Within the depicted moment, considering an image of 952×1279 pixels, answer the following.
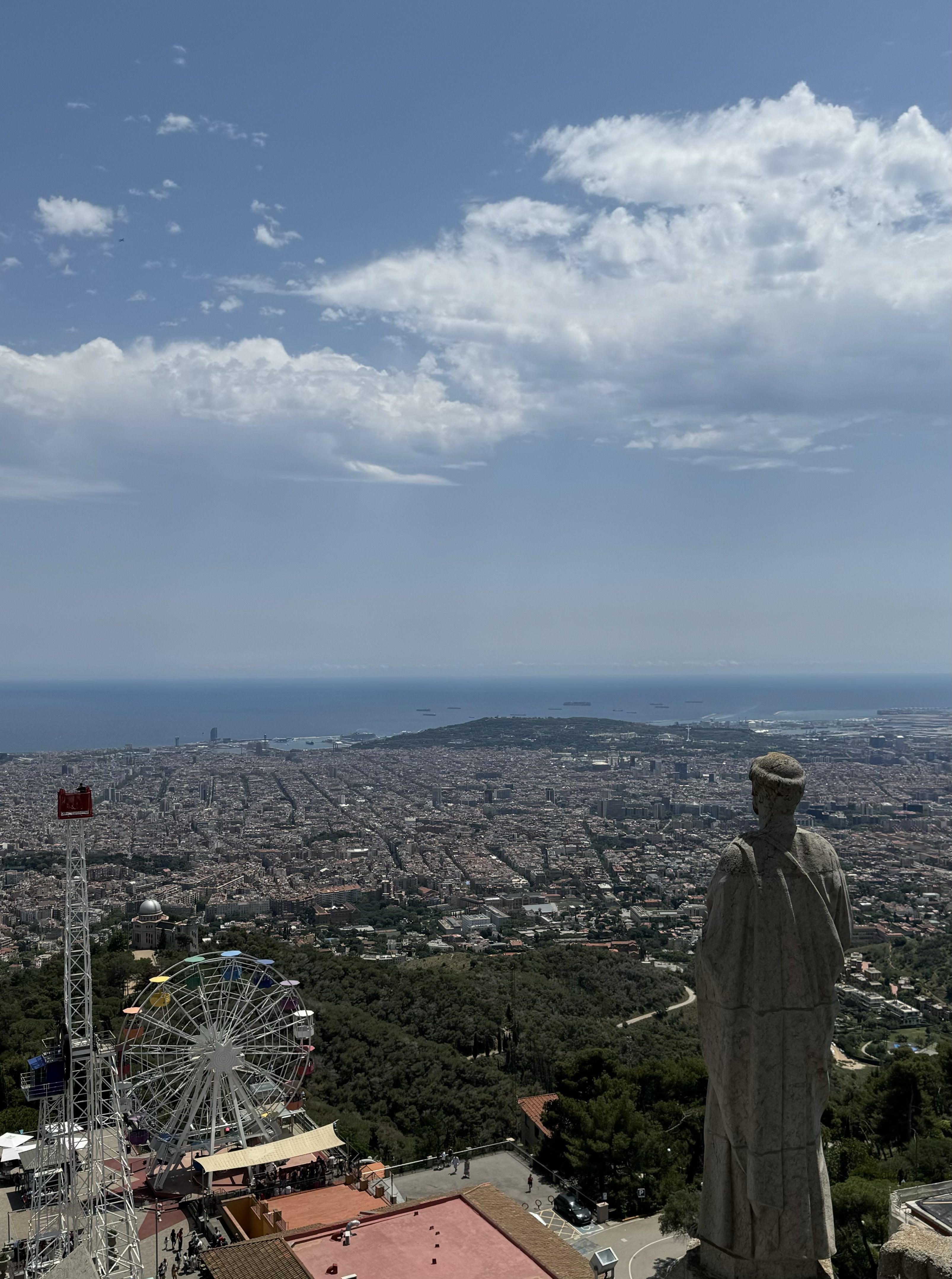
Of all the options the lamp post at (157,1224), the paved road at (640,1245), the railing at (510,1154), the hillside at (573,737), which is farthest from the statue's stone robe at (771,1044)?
the hillside at (573,737)

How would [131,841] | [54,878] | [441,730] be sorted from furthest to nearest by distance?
1. [441,730]
2. [131,841]
3. [54,878]

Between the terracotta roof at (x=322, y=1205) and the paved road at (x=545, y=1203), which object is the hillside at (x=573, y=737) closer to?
the paved road at (x=545, y=1203)

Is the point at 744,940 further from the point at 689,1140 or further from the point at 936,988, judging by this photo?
the point at 936,988

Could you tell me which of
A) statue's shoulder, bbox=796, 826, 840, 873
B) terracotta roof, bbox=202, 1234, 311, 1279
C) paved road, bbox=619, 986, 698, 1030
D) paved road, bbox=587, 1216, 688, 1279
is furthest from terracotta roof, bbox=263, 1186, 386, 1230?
paved road, bbox=619, 986, 698, 1030

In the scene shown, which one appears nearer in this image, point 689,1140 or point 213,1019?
point 689,1140

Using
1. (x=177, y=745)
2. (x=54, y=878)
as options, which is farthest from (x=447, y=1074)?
(x=177, y=745)

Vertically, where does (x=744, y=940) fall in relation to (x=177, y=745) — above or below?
above

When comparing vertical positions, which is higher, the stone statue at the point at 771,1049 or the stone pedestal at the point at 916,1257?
the stone statue at the point at 771,1049

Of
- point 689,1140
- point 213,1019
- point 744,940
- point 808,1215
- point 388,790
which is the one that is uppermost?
point 744,940
